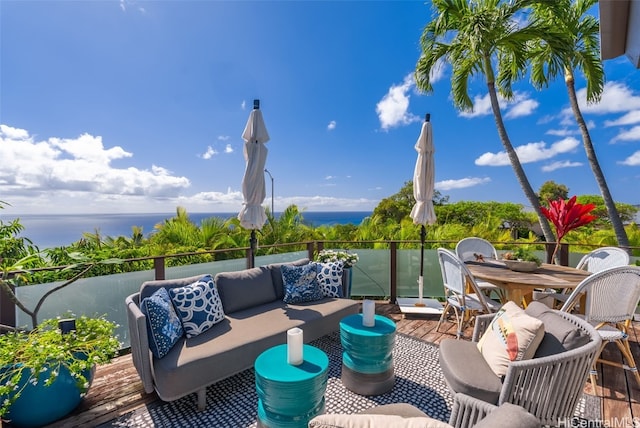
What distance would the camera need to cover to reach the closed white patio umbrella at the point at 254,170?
134 inches

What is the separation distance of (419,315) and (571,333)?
2.62m

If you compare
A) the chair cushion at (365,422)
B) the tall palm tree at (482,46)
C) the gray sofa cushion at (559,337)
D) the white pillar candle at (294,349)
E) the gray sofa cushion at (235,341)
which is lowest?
the gray sofa cushion at (235,341)

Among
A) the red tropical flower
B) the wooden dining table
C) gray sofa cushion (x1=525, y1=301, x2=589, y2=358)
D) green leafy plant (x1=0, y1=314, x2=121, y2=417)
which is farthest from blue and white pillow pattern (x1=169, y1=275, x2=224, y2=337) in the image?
the red tropical flower

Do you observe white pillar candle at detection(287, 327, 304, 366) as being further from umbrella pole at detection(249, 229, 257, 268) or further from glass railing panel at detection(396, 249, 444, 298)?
glass railing panel at detection(396, 249, 444, 298)

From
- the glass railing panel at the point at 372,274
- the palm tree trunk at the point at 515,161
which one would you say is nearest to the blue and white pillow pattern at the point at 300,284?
the glass railing panel at the point at 372,274

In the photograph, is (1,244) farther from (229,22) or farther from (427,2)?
(427,2)

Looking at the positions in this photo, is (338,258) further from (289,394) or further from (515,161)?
(515,161)

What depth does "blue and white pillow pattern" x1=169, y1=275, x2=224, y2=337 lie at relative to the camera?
2572mm

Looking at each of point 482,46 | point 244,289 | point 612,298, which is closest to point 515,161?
point 482,46

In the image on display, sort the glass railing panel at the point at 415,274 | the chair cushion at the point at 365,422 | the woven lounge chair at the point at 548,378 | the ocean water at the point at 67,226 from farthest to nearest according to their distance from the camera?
the glass railing panel at the point at 415,274, the ocean water at the point at 67,226, the woven lounge chair at the point at 548,378, the chair cushion at the point at 365,422

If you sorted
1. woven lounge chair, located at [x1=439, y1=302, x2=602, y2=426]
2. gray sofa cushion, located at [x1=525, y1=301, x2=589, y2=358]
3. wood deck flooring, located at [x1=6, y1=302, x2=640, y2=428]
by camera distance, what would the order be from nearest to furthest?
1. woven lounge chair, located at [x1=439, y1=302, x2=602, y2=426]
2. gray sofa cushion, located at [x1=525, y1=301, x2=589, y2=358]
3. wood deck flooring, located at [x1=6, y1=302, x2=640, y2=428]

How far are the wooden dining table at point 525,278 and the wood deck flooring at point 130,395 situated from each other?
33.6 inches

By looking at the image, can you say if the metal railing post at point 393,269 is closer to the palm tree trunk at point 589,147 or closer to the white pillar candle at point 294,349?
the white pillar candle at point 294,349

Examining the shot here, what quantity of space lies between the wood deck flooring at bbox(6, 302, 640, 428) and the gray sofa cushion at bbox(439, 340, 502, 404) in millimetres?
1064
